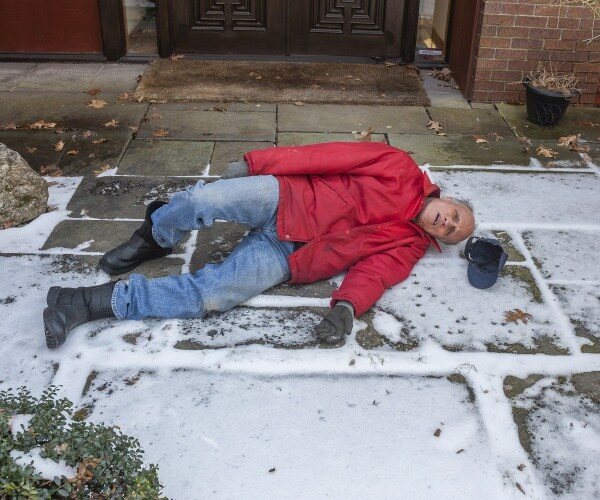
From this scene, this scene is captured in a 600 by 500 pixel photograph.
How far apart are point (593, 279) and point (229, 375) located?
2.04 meters

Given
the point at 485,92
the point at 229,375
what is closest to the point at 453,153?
the point at 485,92

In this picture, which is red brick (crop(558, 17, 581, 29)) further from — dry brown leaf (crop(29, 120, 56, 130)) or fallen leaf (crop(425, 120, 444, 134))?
dry brown leaf (crop(29, 120, 56, 130))

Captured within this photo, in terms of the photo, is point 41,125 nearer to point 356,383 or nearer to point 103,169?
point 103,169

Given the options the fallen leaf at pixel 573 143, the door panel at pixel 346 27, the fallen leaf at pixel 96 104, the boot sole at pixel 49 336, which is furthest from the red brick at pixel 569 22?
the boot sole at pixel 49 336

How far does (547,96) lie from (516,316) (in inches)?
107

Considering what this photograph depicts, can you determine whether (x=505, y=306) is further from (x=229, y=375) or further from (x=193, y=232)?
(x=193, y=232)

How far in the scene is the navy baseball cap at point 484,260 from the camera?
12.2 feet

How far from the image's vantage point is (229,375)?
3.13 meters

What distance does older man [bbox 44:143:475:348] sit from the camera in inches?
135

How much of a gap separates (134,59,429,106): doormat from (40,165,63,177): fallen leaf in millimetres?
1419

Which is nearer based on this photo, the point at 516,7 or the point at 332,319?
the point at 332,319

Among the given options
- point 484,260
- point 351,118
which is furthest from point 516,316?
point 351,118

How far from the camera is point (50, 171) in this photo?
4.87 m

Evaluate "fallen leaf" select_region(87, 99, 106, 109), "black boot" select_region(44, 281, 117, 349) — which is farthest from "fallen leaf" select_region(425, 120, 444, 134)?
"black boot" select_region(44, 281, 117, 349)
